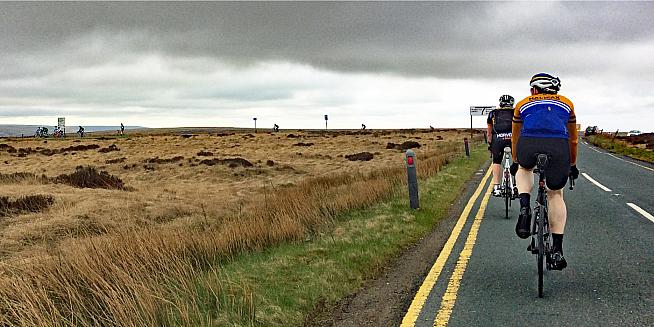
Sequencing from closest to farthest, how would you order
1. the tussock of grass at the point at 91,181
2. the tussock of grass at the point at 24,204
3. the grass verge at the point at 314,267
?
the grass verge at the point at 314,267 < the tussock of grass at the point at 24,204 < the tussock of grass at the point at 91,181

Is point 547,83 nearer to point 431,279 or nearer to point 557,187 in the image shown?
point 557,187

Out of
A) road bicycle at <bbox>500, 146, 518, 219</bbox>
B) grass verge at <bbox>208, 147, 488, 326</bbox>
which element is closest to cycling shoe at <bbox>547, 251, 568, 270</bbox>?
grass verge at <bbox>208, 147, 488, 326</bbox>

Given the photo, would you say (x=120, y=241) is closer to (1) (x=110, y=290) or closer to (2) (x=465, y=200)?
(1) (x=110, y=290)

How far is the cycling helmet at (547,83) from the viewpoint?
17.7 feet

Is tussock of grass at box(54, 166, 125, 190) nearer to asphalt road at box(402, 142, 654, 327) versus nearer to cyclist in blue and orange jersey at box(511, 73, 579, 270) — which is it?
asphalt road at box(402, 142, 654, 327)

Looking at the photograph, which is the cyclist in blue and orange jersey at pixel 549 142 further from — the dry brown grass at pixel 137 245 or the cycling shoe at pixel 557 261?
the dry brown grass at pixel 137 245

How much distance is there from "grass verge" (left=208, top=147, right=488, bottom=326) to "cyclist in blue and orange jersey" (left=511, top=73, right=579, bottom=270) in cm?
200

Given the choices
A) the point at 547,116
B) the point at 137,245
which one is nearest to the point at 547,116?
the point at 547,116

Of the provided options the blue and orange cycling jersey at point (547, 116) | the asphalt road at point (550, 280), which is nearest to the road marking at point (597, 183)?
the asphalt road at point (550, 280)

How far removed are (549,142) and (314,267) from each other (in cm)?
292

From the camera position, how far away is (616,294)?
17.6 feet

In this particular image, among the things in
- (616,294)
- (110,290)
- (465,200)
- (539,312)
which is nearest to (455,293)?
(539,312)

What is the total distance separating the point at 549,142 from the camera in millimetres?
5254

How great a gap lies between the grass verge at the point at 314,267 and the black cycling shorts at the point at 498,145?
1486mm
